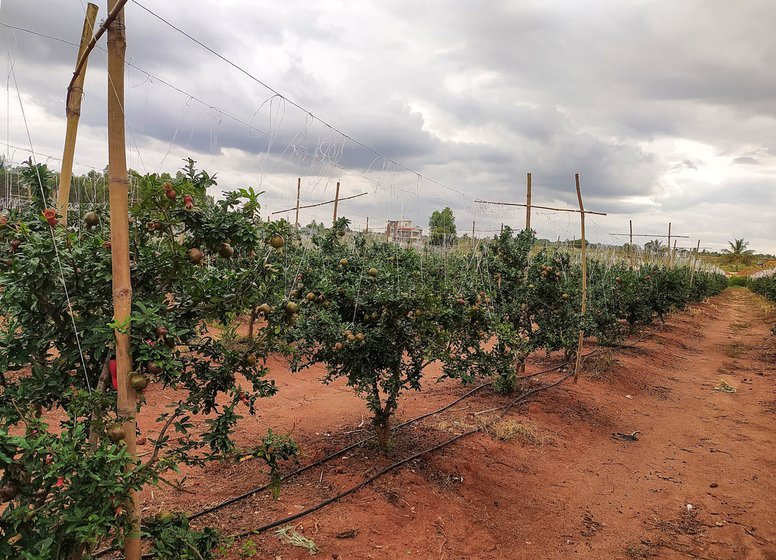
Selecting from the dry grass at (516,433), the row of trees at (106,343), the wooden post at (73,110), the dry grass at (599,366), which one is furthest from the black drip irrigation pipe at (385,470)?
the wooden post at (73,110)

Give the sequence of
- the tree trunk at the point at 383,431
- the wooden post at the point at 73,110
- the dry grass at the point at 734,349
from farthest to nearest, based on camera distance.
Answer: the dry grass at the point at 734,349 → the tree trunk at the point at 383,431 → the wooden post at the point at 73,110

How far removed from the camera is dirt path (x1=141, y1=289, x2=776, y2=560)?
4.21 meters

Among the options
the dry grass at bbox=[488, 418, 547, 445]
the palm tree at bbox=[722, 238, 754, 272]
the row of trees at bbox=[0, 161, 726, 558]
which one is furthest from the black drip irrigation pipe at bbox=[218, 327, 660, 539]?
the palm tree at bbox=[722, 238, 754, 272]

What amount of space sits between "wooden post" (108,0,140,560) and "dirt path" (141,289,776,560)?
5.60 feet

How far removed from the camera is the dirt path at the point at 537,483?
4.21 meters

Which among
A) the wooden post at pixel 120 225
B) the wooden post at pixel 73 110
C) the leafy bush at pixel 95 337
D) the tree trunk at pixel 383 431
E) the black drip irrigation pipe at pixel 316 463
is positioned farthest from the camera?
the tree trunk at pixel 383 431

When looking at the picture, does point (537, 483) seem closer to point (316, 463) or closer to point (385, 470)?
point (385, 470)

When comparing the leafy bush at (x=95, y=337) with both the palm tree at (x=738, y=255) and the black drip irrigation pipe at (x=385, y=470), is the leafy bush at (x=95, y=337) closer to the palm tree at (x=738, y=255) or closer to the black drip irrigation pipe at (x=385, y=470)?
the black drip irrigation pipe at (x=385, y=470)

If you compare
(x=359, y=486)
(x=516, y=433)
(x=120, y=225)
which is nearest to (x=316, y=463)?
(x=359, y=486)

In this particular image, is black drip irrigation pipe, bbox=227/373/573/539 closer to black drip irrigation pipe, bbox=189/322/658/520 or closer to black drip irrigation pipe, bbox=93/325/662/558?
black drip irrigation pipe, bbox=93/325/662/558

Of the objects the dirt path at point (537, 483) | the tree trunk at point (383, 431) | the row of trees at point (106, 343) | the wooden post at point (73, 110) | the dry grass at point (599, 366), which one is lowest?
the dirt path at point (537, 483)

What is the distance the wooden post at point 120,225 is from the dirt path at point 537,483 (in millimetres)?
1706

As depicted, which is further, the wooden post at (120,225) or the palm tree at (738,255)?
the palm tree at (738,255)

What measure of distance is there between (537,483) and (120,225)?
16.2ft
